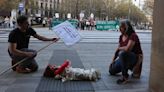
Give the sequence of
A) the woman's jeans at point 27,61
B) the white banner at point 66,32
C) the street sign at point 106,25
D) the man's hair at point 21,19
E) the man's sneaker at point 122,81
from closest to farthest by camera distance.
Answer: the man's sneaker at point 122,81 → the white banner at point 66,32 → the man's hair at point 21,19 → the woman's jeans at point 27,61 → the street sign at point 106,25

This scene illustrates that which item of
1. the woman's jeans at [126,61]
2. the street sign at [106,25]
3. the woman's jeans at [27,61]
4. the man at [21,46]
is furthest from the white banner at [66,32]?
the street sign at [106,25]

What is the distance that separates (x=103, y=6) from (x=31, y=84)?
3844 inches

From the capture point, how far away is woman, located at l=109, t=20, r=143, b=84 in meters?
8.41

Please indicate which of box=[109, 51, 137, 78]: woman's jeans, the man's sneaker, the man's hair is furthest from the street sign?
the man's sneaker

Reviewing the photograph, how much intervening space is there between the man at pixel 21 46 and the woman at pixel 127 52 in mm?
1591

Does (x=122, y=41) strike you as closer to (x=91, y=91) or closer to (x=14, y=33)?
(x=91, y=91)

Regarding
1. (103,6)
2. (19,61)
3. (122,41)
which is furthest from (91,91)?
(103,6)

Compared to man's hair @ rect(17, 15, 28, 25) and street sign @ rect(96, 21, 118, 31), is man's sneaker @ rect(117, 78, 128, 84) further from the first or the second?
street sign @ rect(96, 21, 118, 31)

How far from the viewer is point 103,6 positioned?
345 feet

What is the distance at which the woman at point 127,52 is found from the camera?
8406 mm

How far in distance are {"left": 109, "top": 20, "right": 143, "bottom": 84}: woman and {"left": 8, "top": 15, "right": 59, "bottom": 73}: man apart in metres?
1.59

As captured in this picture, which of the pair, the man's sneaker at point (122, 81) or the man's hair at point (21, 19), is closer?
the man's sneaker at point (122, 81)

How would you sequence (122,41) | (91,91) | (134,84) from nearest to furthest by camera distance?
(91,91), (134,84), (122,41)

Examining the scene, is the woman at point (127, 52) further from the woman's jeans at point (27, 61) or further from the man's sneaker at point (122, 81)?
the woman's jeans at point (27, 61)
